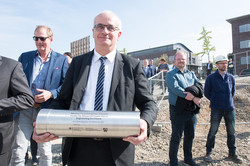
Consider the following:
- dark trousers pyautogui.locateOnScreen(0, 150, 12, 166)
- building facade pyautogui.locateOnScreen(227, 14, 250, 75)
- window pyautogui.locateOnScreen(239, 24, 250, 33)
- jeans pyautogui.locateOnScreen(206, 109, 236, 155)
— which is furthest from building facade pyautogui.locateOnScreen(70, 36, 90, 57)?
window pyautogui.locateOnScreen(239, 24, 250, 33)

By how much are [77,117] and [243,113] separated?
29.9 feet

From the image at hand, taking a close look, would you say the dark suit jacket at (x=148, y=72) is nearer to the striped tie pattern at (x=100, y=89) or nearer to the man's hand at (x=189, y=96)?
the man's hand at (x=189, y=96)

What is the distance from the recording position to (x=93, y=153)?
5.36 ft

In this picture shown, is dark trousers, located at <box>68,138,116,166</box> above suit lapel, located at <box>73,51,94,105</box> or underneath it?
underneath

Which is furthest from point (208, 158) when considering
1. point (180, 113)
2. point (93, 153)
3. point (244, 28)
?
point (244, 28)

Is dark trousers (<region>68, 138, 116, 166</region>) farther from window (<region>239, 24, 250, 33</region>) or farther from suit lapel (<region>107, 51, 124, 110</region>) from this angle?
window (<region>239, 24, 250, 33</region>)

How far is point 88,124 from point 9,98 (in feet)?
4.16

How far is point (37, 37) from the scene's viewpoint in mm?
2936

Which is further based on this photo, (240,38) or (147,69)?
(240,38)

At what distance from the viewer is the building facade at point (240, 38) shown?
119 ft

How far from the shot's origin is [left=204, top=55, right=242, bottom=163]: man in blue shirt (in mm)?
4359

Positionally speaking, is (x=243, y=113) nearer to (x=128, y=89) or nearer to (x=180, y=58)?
(x=180, y=58)

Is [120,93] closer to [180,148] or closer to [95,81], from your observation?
[95,81]

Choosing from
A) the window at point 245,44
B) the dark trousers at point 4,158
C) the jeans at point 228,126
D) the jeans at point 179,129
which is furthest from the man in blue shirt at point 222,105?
the window at point 245,44
